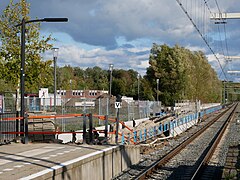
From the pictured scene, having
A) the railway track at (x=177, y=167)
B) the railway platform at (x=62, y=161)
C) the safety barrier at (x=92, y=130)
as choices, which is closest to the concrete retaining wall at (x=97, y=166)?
the railway platform at (x=62, y=161)

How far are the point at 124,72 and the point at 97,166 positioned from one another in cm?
13244

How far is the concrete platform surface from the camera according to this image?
32.4ft

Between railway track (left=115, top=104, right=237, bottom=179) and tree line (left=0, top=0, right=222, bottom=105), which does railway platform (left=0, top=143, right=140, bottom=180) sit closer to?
railway track (left=115, top=104, right=237, bottom=179)

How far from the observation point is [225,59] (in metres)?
82.3

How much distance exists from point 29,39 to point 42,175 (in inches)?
723

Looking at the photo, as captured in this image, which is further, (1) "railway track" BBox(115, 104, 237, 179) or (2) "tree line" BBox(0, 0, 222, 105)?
(2) "tree line" BBox(0, 0, 222, 105)

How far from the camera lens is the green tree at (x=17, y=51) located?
25.7 m

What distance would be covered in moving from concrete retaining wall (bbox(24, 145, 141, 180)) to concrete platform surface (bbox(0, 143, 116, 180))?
0.09 metres

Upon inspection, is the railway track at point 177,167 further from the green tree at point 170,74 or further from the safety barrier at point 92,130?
the green tree at point 170,74

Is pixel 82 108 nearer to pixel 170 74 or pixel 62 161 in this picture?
pixel 62 161

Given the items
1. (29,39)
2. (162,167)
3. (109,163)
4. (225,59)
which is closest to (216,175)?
(162,167)

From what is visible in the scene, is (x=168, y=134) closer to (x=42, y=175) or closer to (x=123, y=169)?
(x=123, y=169)

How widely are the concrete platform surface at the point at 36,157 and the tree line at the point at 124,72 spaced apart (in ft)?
37.5

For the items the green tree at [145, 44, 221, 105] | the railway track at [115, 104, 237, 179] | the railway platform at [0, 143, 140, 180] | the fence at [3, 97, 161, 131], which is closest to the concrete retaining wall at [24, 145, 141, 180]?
the railway platform at [0, 143, 140, 180]
